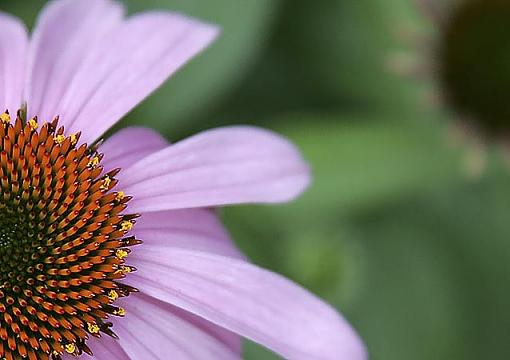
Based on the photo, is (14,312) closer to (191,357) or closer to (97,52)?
(191,357)

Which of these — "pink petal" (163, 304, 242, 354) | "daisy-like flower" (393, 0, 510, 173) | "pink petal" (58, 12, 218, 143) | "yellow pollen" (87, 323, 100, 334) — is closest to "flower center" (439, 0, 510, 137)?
"daisy-like flower" (393, 0, 510, 173)

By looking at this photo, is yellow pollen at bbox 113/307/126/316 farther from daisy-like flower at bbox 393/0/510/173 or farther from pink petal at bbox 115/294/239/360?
daisy-like flower at bbox 393/0/510/173

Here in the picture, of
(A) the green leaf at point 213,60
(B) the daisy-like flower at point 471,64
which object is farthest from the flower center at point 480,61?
(A) the green leaf at point 213,60

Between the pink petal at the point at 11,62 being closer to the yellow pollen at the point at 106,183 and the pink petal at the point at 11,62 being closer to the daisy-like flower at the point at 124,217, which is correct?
the daisy-like flower at the point at 124,217

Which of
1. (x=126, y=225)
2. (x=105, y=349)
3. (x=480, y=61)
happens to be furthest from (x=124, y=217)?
(x=480, y=61)

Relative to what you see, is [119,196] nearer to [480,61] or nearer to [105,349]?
[105,349]

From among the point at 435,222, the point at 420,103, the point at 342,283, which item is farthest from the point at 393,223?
the point at 342,283

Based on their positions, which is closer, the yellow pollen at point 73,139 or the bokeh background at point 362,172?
the yellow pollen at point 73,139
